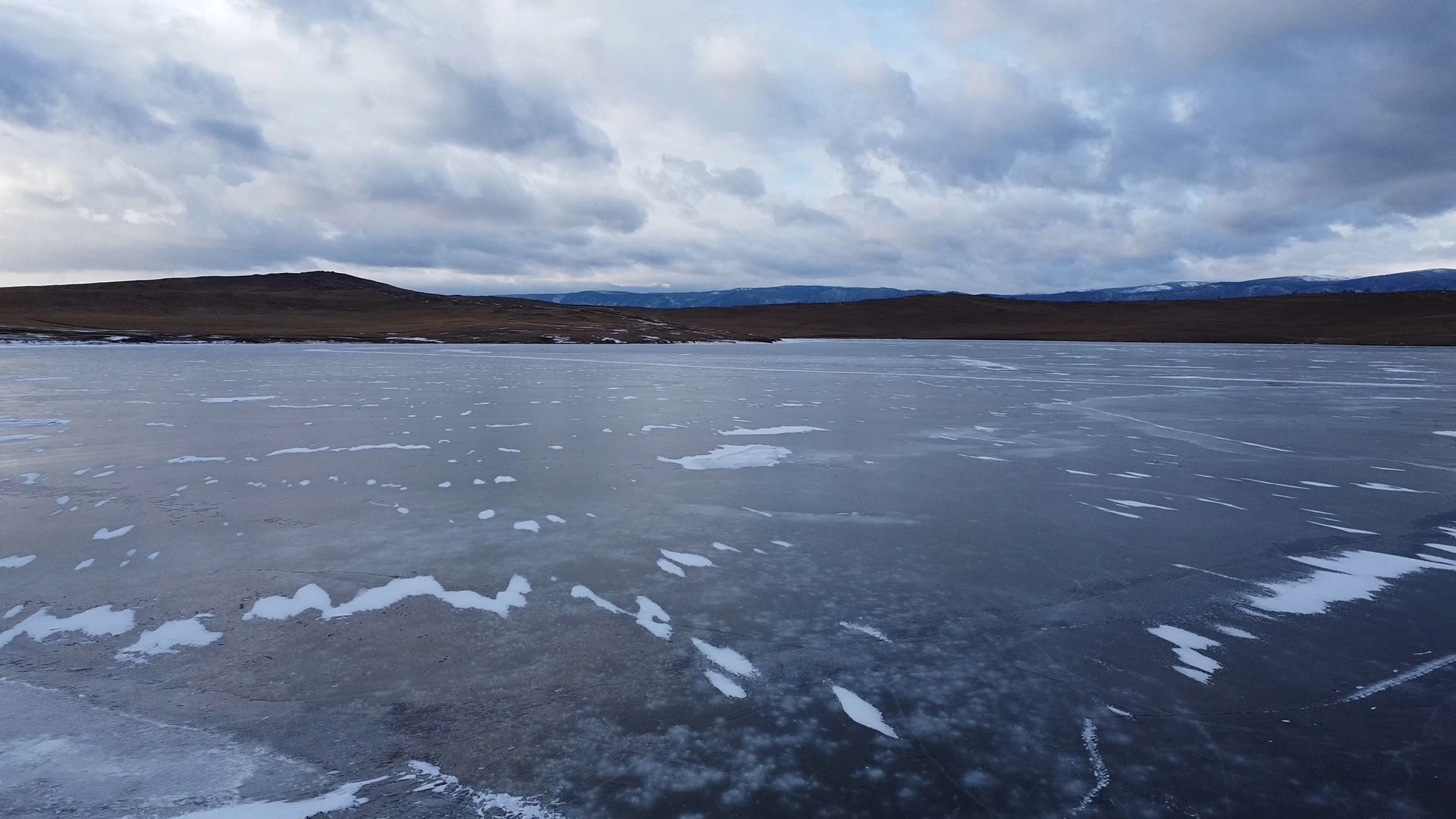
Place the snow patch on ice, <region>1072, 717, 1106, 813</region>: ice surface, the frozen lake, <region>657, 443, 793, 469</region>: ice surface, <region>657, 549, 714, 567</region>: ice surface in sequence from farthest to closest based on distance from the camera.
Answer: <region>657, 443, 793, 469</region>: ice surface, the snow patch on ice, <region>657, 549, 714, 567</region>: ice surface, the frozen lake, <region>1072, 717, 1106, 813</region>: ice surface

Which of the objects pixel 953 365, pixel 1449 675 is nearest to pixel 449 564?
pixel 1449 675

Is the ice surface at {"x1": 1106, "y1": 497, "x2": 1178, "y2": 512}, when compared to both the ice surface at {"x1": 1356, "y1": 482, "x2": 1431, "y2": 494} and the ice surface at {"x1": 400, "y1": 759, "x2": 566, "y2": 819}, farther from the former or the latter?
the ice surface at {"x1": 400, "y1": 759, "x2": 566, "y2": 819}

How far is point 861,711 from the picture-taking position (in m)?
3.41

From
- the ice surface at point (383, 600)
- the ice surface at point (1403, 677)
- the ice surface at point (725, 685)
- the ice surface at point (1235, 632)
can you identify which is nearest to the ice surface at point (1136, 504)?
the ice surface at point (1235, 632)

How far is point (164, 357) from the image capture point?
103 ft

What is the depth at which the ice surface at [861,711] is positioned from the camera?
327 centimetres

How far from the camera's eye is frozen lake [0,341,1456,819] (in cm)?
289

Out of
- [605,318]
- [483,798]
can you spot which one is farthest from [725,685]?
[605,318]

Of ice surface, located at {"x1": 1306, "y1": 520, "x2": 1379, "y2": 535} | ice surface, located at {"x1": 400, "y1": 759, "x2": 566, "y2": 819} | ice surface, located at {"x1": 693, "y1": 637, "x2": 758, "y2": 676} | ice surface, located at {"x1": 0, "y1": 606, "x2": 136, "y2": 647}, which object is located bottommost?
ice surface, located at {"x1": 400, "y1": 759, "x2": 566, "y2": 819}

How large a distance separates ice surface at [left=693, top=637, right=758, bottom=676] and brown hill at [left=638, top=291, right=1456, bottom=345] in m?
76.0

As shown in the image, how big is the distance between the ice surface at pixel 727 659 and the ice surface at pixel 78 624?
309 cm

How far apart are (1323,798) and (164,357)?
38.2 m

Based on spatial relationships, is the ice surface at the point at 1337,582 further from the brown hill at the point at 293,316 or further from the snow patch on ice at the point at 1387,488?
the brown hill at the point at 293,316

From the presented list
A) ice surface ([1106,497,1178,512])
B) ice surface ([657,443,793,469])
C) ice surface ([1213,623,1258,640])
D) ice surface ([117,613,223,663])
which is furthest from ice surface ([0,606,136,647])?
ice surface ([1106,497,1178,512])
